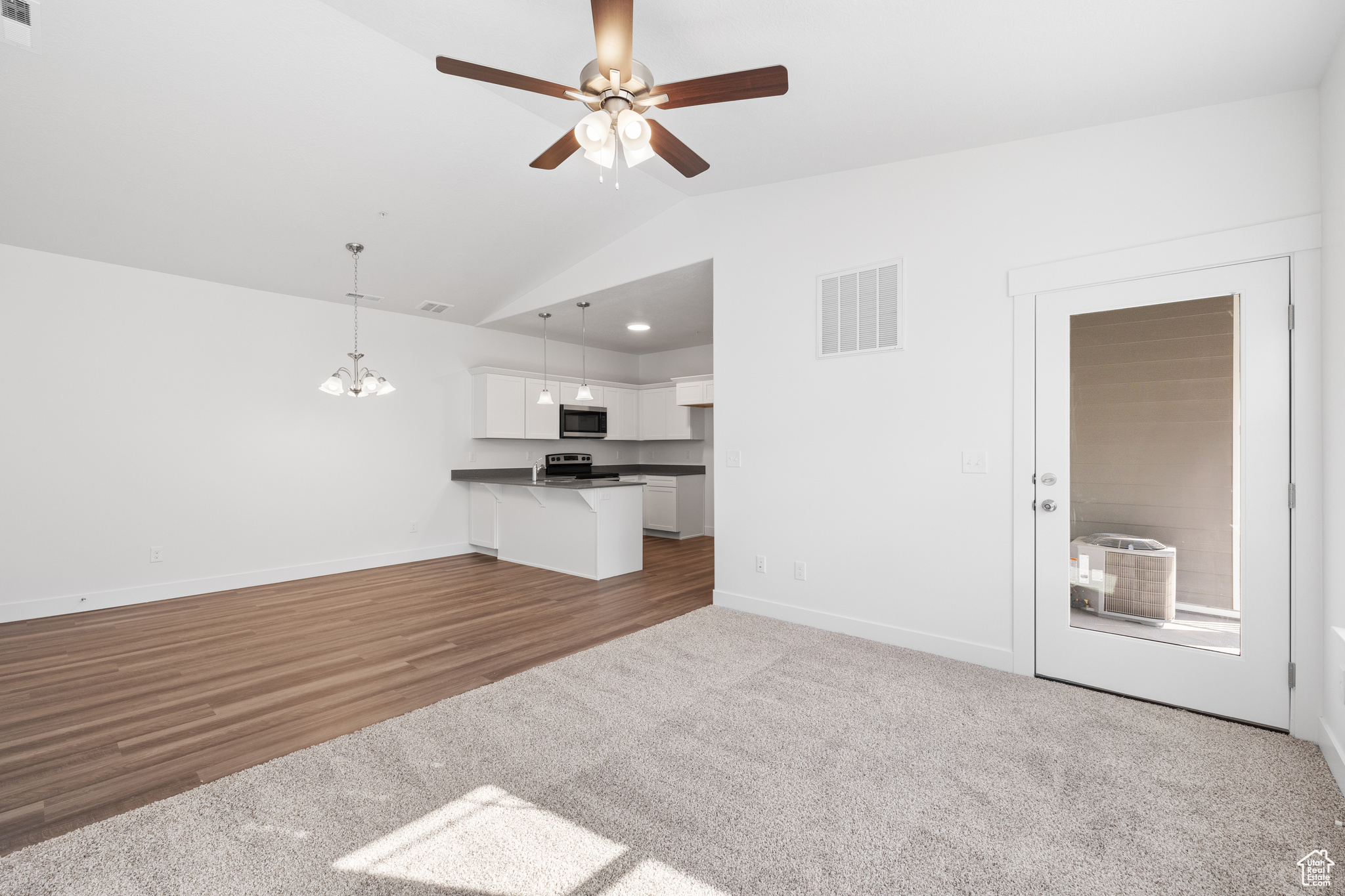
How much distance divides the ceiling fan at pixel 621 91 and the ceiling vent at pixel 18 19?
192 centimetres

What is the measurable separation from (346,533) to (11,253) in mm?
3102

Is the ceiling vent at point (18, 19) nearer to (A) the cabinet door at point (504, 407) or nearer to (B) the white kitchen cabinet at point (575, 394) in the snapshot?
(A) the cabinet door at point (504, 407)

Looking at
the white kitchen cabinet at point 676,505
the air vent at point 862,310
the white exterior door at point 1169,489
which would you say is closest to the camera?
the white exterior door at point 1169,489

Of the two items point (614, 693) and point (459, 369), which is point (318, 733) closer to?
point (614, 693)

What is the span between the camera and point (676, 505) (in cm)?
770

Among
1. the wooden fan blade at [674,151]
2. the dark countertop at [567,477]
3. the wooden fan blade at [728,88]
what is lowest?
the dark countertop at [567,477]

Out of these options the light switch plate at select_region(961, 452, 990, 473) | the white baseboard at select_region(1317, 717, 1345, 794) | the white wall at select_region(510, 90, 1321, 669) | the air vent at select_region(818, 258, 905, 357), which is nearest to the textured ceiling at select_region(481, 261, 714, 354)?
the white wall at select_region(510, 90, 1321, 669)

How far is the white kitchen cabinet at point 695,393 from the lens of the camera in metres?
7.26

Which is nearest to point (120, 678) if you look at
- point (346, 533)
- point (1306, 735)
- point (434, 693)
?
point (434, 693)

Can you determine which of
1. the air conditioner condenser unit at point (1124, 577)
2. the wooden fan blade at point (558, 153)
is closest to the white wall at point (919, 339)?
the air conditioner condenser unit at point (1124, 577)

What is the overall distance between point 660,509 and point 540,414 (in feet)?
7.04

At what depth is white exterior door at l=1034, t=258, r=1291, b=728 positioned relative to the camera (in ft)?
7.86

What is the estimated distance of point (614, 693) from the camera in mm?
2783

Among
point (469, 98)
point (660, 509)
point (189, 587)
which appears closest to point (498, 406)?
point (660, 509)
